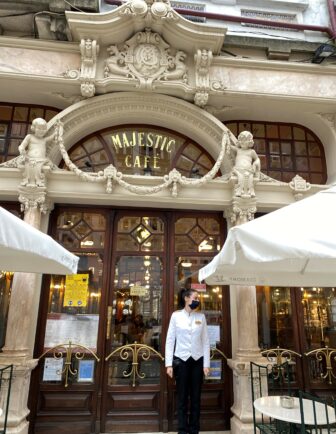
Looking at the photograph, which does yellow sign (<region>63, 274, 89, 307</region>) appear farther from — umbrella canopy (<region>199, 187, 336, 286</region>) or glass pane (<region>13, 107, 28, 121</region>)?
glass pane (<region>13, 107, 28, 121</region>)

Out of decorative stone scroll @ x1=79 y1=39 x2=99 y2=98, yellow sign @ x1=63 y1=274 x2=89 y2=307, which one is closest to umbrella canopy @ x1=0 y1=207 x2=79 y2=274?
yellow sign @ x1=63 y1=274 x2=89 y2=307

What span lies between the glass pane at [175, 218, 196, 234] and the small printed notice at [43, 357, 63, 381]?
118 inches

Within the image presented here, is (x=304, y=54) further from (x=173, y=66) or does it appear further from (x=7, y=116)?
(x=7, y=116)

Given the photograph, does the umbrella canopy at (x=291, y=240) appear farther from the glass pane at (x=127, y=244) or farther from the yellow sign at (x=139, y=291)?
the glass pane at (x=127, y=244)

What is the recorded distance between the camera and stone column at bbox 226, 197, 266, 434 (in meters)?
5.14

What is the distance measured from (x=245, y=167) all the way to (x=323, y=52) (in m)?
3.10

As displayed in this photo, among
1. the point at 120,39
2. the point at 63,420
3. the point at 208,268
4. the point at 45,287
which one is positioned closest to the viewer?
the point at 208,268

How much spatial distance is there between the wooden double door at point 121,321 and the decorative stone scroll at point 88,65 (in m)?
2.16

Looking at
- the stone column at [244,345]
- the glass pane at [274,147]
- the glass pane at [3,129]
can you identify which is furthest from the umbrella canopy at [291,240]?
the glass pane at [3,129]

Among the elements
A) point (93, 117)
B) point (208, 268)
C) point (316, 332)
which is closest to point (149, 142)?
point (93, 117)

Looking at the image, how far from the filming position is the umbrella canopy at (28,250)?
290cm

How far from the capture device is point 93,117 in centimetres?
635

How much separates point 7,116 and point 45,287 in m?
3.45

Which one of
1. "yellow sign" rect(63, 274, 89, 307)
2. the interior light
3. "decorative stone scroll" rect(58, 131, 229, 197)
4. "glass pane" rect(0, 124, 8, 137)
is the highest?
"glass pane" rect(0, 124, 8, 137)
